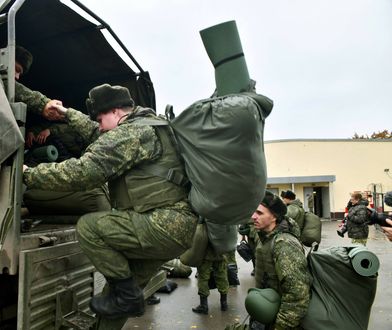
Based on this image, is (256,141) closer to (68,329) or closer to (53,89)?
(68,329)

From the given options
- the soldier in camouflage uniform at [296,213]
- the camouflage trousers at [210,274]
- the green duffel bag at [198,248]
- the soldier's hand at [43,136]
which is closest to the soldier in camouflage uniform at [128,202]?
the soldier's hand at [43,136]

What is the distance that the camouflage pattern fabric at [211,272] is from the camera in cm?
559

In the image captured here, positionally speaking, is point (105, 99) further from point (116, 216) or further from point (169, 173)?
point (116, 216)

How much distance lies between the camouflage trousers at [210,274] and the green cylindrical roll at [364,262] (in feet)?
10.0

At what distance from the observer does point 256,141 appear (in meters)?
2.03

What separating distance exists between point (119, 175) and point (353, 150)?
28762 millimetres

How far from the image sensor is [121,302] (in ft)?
7.29

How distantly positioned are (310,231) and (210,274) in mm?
2358

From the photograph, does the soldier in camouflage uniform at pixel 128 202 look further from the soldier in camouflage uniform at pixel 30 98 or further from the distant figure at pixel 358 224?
the distant figure at pixel 358 224

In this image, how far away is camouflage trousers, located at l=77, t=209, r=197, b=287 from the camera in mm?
2201

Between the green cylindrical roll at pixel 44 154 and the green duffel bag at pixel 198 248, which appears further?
the green duffel bag at pixel 198 248

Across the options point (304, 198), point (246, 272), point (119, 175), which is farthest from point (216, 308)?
point (304, 198)

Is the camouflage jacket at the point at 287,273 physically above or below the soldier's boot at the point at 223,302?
above

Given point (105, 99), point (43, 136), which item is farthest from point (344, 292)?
point (43, 136)
